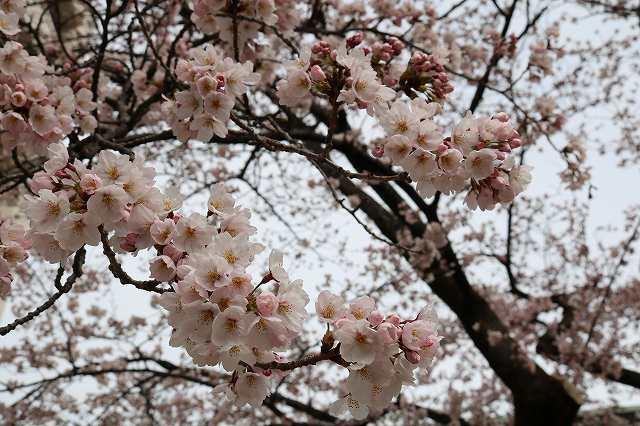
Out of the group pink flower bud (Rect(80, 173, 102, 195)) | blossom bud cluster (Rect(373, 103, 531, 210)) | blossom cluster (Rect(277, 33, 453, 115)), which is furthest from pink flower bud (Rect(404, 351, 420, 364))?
blossom cluster (Rect(277, 33, 453, 115))

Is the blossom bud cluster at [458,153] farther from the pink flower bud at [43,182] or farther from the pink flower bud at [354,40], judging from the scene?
the pink flower bud at [43,182]

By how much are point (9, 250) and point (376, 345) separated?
4.37ft

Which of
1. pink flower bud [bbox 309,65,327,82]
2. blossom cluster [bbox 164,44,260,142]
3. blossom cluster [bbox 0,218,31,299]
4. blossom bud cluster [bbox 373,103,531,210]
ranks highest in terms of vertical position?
blossom cluster [bbox 164,44,260,142]

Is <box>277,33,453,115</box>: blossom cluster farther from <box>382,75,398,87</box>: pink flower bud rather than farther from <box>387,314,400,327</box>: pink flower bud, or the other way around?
<box>387,314,400,327</box>: pink flower bud

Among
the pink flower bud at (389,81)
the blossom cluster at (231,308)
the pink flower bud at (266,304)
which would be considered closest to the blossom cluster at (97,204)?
the blossom cluster at (231,308)

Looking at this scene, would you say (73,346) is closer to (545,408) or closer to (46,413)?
(46,413)

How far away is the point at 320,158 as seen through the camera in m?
2.12

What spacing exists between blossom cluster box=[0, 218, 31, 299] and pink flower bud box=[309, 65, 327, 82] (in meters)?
1.17

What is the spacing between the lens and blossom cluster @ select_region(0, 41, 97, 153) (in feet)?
8.16

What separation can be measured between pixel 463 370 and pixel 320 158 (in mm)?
8017

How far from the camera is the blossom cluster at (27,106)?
249 cm

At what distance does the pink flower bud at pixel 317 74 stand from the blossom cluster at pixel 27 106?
129 centimetres

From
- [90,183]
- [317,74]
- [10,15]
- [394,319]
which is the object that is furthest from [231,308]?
[10,15]

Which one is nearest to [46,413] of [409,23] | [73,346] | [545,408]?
[73,346]
